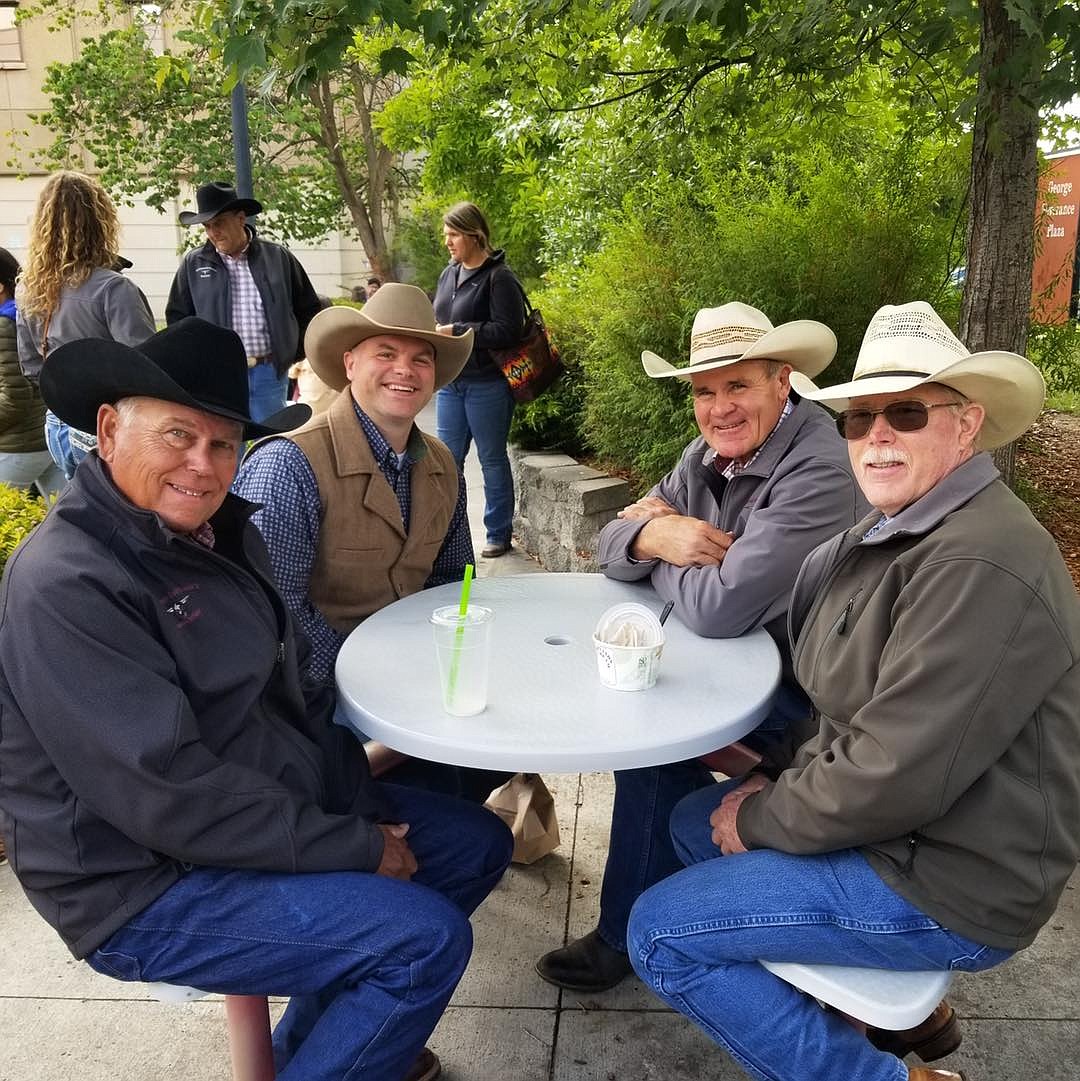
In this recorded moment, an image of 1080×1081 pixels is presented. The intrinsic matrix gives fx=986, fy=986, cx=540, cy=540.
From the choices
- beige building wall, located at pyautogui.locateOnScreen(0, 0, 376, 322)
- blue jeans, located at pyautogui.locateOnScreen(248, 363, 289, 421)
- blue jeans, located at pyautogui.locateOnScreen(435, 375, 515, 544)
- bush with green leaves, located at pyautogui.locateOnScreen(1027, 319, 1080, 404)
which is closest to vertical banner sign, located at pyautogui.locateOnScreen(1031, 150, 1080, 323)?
bush with green leaves, located at pyautogui.locateOnScreen(1027, 319, 1080, 404)

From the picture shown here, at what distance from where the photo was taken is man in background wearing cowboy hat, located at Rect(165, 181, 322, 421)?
525 centimetres

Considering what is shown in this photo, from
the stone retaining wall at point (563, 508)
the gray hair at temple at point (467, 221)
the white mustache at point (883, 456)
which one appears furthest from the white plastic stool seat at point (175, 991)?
the gray hair at temple at point (467, 221)

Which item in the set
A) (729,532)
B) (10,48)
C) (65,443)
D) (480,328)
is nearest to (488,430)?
(480,328)

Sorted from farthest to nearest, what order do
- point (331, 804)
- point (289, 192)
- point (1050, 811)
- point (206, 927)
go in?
1. point (289, 192)
2. point (331, 804)
3. point (206, 927)
4. point (1050, 811)

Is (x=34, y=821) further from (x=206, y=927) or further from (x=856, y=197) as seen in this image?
(x=856, y=197)

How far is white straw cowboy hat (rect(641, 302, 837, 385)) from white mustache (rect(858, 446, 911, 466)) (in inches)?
26.2

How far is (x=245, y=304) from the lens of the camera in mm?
5359

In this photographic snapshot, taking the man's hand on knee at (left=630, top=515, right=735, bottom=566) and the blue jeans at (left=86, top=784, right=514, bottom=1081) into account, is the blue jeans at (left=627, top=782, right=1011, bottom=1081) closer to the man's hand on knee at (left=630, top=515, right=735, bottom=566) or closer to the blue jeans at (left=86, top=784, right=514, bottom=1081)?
the blue jeans at (left=86, top=784, right=514, bottom=1081)

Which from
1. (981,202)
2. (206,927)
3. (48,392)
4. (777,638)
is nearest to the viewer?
(206,927)

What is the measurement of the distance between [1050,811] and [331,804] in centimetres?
138

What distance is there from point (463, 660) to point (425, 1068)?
3.14 feet

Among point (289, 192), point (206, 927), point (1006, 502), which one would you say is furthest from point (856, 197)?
point (289, 192)

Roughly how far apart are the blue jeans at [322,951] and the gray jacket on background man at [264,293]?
13.3 ft

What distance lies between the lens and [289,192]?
15.6 meters
